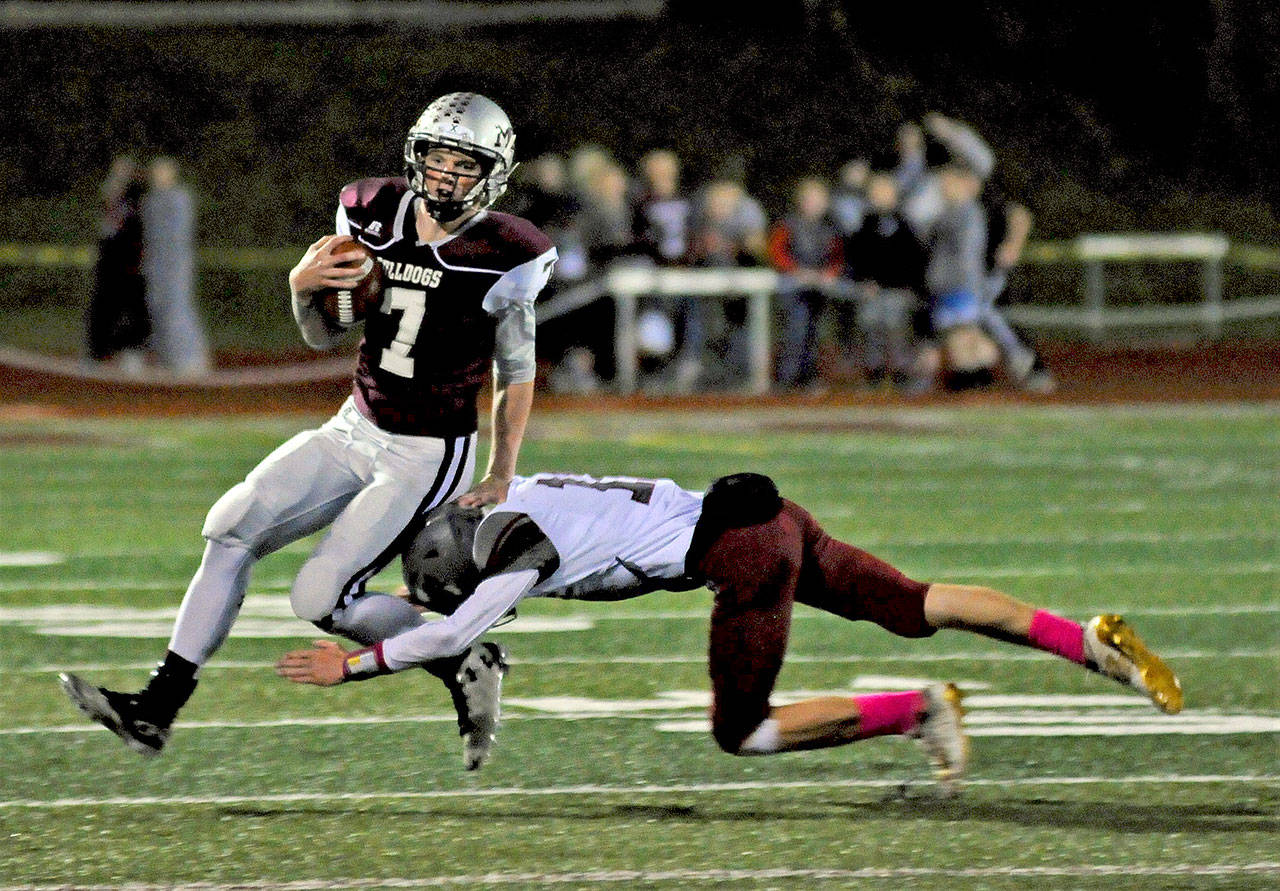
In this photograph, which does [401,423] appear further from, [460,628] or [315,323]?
[460,628]

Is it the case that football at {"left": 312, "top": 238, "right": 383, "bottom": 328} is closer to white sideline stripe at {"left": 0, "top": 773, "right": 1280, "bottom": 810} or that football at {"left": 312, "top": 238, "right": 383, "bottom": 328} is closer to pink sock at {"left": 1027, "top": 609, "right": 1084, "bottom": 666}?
white sideline stripe at {"left": 0, "top": 773, "right": 1280, "bottom": 810}

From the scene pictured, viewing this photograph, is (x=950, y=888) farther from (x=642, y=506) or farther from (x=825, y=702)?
(x=642, y=506)

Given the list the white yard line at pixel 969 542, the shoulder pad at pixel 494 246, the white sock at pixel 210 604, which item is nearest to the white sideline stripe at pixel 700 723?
the white sock at pixel 210 604

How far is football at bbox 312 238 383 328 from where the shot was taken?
5543mm

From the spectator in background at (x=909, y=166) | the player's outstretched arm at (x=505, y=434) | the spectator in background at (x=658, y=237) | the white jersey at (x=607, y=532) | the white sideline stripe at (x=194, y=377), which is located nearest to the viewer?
the white jersey at (x=607, y=532)

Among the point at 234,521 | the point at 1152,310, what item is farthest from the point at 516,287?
the point at 1152,310

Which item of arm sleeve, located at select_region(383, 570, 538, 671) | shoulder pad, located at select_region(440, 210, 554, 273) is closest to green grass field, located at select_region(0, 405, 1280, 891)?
arm sleeve, located at select_region(383, 570, 538, 671)

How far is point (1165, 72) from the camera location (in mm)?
27469

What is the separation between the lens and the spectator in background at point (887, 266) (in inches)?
636

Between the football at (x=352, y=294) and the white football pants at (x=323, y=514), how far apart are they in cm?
29

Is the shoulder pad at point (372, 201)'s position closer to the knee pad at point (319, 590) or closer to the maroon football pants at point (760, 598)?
the knee pad at point (319, 590)

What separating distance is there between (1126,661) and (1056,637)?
0.16 meters

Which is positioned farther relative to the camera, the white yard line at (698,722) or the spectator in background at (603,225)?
the spectator in background at (603,225)

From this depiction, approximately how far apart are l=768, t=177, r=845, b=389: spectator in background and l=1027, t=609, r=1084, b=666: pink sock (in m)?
11.0
